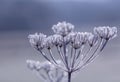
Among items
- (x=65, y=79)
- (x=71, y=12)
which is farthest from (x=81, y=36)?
(x=71, y=12)

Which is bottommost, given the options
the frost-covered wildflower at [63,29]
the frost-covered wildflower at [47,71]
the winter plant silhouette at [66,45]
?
the frost-covered wildflower at [47,71]

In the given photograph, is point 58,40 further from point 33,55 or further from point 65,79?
point 33,55

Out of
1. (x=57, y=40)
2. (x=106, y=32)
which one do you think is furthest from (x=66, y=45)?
(x=106, y=32)

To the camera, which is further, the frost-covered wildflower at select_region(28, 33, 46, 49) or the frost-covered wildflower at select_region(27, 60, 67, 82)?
the frost-covered wildflower at select_region(27, 60, 67, 82)

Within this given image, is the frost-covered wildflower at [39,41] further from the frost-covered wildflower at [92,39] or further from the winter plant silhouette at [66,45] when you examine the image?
the frost-covered wildflower at [92,39]

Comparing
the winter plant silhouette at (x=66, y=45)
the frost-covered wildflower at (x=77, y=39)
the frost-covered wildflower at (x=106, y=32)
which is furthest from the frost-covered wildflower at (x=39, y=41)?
the frost-covered wildflower at (x=106, y=32)

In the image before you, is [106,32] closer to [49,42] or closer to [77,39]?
[77,39]

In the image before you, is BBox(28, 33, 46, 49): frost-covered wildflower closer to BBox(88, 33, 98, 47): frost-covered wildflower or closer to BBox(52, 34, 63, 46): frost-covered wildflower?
BBox(52, 34, 63, 46): frost-covered wildflower

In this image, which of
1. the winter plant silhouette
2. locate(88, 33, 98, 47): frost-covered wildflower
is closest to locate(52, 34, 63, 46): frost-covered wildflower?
the winter plant silhouette
